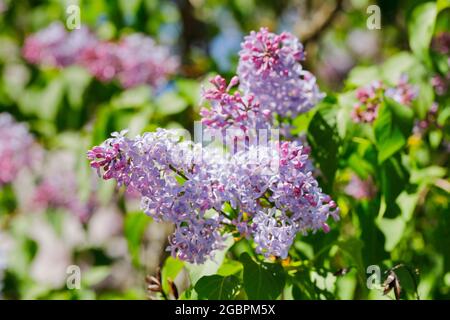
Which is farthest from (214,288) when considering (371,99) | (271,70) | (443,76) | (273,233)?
(443,76)

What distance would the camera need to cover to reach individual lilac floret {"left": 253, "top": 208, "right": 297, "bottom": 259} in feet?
3.85

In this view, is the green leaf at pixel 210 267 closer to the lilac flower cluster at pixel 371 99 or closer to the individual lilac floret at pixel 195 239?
the individual lilac floret at pixel 195 239

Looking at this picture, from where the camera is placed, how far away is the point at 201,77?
107 inches

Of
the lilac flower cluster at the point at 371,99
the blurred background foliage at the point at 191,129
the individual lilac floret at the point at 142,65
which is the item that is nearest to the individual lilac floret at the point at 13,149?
the blurred background foliage at the point at 191,129

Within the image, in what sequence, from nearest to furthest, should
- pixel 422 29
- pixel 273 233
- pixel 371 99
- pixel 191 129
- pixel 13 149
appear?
1. pixel 273 233
2. pixel 371 99
3. pixel 422 29
4. pixel 191 129
5. pixel 13 149

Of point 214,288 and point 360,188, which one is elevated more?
point 360,188

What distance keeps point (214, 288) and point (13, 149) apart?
65.6 inches

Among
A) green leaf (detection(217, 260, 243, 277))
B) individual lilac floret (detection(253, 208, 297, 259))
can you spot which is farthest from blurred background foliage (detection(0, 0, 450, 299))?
individual lilac floret (detection(253, 208, 297, 259))

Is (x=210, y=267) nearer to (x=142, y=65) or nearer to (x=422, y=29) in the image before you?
(x=422, y=29)

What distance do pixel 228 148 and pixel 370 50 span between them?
10.00 feet

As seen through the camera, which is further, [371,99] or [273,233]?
[371,99]

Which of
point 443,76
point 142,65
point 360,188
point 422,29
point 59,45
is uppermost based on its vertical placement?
point 59,45

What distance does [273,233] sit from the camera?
3.85ft
